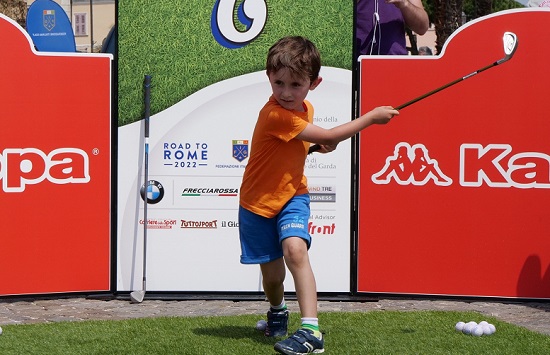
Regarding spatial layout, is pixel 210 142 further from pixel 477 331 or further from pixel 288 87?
pixel 477 331

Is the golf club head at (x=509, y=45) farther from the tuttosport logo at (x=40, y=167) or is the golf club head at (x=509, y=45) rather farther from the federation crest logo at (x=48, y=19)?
the federation crest logo at (x=48, y=19)

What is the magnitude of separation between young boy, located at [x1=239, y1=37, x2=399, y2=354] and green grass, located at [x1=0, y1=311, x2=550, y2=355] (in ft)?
0.90

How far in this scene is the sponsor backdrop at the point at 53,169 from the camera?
275 inches

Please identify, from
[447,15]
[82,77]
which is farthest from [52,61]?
[447,15]

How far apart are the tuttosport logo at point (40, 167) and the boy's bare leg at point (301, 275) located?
2335 mm

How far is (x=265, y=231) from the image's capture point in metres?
5.58

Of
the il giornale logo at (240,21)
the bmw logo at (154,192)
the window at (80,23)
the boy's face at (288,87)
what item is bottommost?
the bmw logo at (154,192)

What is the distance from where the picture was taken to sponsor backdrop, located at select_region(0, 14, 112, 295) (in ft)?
22.9

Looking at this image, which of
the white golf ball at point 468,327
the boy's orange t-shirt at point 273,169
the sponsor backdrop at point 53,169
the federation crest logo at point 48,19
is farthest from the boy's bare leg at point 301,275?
the federation crest logo at point 48,19

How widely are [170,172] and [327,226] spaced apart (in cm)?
120

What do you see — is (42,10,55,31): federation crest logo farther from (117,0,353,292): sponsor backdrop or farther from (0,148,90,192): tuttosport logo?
(0,148,90,192): tuttosport logo

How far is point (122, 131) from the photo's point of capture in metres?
7.19

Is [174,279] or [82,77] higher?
[82,77]

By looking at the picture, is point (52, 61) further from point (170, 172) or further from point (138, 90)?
point (170, 172)
